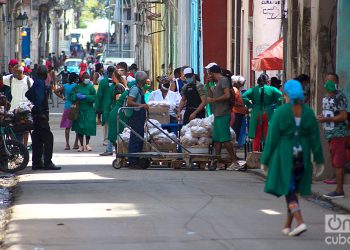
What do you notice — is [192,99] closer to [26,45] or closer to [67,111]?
[67,111]

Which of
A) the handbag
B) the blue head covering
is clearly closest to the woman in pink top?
the handbag

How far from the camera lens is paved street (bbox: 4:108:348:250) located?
1170 cm

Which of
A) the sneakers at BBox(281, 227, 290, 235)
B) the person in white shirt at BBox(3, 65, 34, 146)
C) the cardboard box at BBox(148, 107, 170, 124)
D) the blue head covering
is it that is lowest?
the sneakers at BBox(281, 227, 290, 235)

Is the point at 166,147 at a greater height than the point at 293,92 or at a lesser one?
lesser

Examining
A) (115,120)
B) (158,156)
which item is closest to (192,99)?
(115,120)

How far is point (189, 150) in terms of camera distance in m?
20.6

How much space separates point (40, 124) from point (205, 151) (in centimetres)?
291

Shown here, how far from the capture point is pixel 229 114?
20438 millimetres

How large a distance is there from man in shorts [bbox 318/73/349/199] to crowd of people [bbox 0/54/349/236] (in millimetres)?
13

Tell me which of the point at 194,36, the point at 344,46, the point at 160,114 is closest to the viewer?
the point at 344,46

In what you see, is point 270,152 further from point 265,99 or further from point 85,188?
point 265,99

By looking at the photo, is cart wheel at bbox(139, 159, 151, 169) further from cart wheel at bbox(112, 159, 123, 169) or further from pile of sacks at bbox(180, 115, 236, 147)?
pile of sacks at bbox(180, 115, 236, 147)

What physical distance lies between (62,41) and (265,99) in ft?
324

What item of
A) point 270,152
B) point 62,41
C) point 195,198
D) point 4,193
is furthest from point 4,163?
point 62,41
